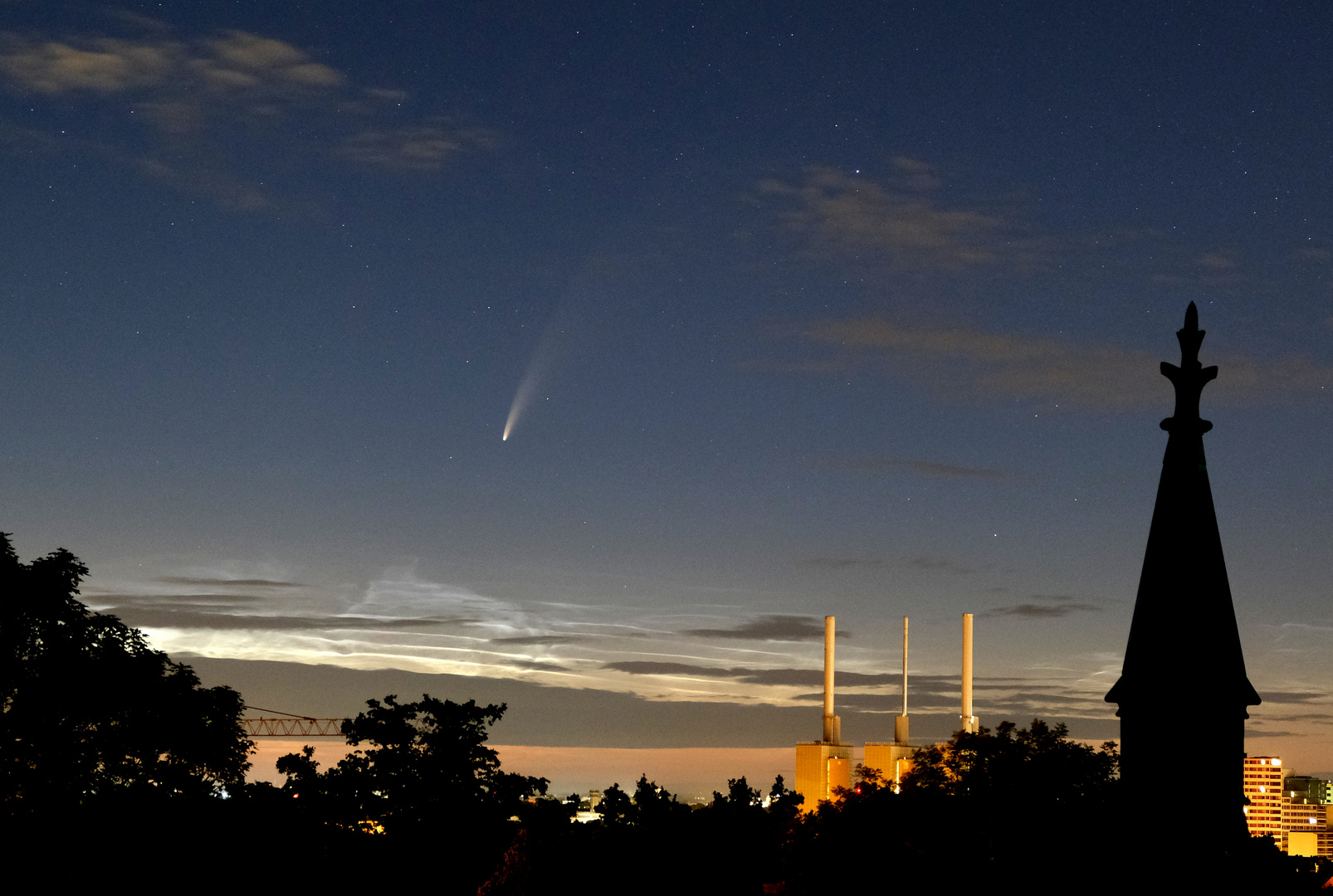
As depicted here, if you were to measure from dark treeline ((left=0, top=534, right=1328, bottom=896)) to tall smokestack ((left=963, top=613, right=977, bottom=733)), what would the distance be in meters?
32.7

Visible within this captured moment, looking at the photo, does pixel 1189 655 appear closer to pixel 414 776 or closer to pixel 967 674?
pixel 414 776

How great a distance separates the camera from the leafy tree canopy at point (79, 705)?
5491 cm

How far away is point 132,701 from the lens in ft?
188

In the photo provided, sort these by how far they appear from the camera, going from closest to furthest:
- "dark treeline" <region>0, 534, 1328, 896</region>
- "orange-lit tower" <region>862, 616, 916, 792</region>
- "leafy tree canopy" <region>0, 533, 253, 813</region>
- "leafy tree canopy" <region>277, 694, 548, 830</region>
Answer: "dark treeline" <region>0, 534, 1328, 896</region> < "leafy tree canopy" <region>0, 533, 253, 813</region> < "leafy tree canopy" <region>277, 694, 548, 830</region> < "orange-lit tower" <region>862, 616, 916, 792</region>

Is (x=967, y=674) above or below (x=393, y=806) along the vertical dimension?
above

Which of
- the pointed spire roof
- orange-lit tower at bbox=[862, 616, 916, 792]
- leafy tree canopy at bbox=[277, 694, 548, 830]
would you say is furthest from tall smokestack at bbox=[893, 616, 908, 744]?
the pointed spire roof

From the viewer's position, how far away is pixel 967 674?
107312 mm

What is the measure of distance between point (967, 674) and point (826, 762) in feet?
39.7

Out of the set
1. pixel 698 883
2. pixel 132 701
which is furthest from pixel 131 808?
pixel 698 883

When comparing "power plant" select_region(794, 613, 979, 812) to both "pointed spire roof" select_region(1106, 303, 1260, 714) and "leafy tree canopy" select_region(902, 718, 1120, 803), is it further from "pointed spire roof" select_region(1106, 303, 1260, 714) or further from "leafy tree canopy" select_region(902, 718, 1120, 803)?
"pointed spire roof" select_region(1106, 303, 1260, 714)

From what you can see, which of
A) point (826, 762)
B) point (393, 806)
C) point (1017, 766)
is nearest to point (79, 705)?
point (393, 806)

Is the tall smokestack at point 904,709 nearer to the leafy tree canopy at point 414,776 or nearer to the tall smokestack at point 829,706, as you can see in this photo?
the tall smokestack at point 829,706

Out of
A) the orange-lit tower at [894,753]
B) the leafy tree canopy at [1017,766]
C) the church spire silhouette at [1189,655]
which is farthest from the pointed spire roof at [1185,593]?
the orange-lit tower at [894,753]

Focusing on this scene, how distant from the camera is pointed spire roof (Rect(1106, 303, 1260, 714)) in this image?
24.0 metres
